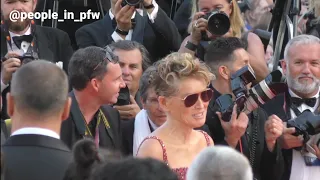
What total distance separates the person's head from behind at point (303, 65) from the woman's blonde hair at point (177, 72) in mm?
1486

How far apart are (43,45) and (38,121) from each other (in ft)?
8.17

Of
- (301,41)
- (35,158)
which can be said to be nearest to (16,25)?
(301,41)

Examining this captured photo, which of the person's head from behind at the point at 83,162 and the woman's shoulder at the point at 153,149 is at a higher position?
the person's head from behind at the point at 83,162

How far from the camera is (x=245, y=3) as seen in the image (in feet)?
26.1

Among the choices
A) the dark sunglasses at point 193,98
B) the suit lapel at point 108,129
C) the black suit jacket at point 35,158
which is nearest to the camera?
the black suit jacket at point 35,158

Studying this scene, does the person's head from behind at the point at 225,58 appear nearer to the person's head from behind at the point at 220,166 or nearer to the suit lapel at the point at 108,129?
the suit lapel at the point at 108,129

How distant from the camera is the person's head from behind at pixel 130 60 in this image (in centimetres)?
611

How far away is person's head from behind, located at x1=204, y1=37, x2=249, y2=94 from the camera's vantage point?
6.01 m

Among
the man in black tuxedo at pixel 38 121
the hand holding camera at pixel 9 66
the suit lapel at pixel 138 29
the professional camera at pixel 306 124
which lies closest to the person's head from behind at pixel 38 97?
the man in black tuxedo at pixel 38 121

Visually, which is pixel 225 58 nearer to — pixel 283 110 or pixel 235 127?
pixel 283 110

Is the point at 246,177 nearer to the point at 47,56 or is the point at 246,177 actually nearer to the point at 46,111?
the point at 46,111

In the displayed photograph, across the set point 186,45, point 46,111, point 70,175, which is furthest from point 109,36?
point 70,175

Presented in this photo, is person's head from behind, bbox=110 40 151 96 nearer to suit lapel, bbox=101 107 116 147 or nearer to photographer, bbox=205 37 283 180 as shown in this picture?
photographer, bbox=205 37 283 180

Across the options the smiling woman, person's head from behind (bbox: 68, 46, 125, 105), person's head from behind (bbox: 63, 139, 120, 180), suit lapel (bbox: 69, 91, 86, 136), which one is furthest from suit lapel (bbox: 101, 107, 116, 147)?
person's head from behind (bbox: 63, 139, 120, 180)
